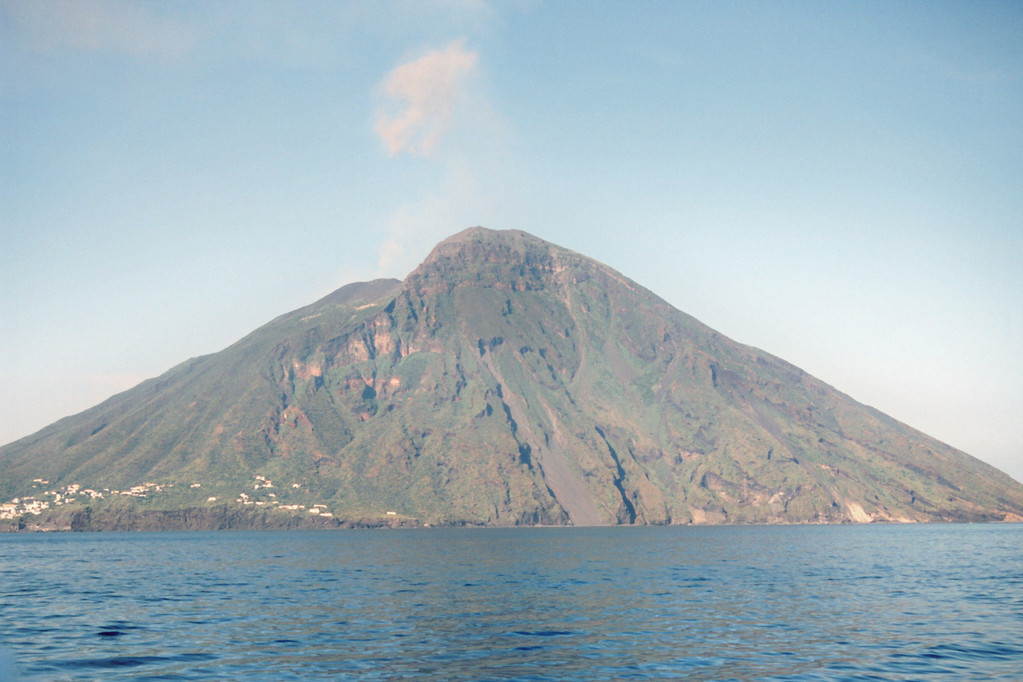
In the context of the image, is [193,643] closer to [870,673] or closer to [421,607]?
[421,607]

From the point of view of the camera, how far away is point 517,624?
62.4m

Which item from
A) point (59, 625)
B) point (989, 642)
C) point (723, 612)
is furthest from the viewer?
point (723, 612)

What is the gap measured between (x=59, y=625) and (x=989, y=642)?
222 ft

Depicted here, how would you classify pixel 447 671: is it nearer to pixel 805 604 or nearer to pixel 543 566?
pixel 805 604

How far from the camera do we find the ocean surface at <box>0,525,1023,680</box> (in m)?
46.0

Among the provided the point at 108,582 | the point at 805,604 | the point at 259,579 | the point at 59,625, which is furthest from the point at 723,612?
the point at 108,582

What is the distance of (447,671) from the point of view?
45156mm

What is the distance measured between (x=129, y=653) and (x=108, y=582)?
59.0 meters

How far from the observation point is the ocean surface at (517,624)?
46.0 meters

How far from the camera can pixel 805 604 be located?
245 feet

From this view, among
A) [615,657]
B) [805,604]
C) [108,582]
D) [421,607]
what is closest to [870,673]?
[615,657]

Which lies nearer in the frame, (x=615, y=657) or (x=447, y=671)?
(x=447, y=671)

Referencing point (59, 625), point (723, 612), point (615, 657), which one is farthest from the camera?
point (723, 612)

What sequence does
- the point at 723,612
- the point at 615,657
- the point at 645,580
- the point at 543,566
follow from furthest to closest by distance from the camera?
the point at 543,566 → the point at 645,580 → the point at 723,612 → the point at 615,657
